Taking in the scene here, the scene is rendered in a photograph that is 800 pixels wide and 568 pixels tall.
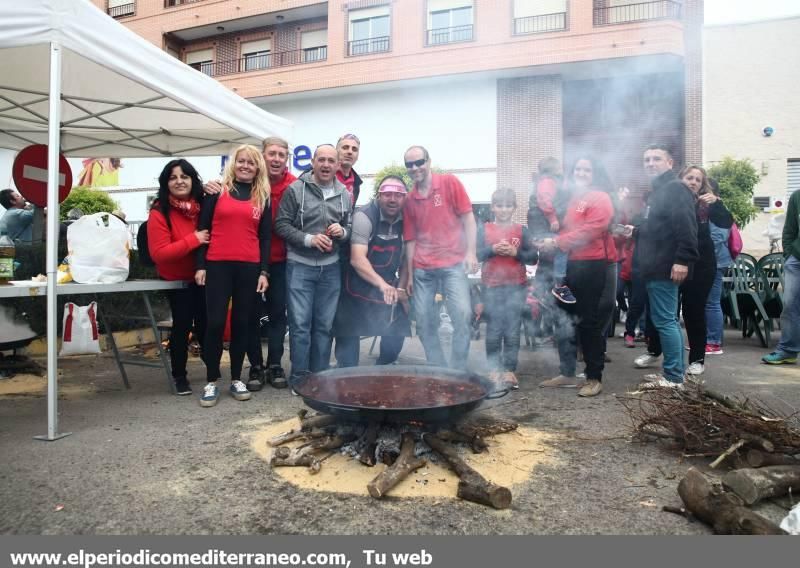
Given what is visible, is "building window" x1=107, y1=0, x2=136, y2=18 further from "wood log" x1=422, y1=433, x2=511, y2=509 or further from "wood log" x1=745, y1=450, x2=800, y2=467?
"wood log" x1=745, y1=450, x2=800, y2=467

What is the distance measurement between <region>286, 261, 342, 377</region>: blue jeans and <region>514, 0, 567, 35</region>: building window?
1160 cm

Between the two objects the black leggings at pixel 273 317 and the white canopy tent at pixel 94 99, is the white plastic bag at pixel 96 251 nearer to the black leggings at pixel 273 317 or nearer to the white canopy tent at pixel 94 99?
the white canopy tent at pixel 94 99

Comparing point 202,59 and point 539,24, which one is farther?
point 202,59

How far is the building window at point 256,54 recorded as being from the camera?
18312 mm

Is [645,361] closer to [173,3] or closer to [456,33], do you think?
[456,33]

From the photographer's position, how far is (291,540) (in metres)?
1.81

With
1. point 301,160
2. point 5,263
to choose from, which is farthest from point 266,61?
point 5,263

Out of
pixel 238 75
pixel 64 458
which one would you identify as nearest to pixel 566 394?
pixel 64 458

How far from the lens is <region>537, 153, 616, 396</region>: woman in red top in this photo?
3766mm

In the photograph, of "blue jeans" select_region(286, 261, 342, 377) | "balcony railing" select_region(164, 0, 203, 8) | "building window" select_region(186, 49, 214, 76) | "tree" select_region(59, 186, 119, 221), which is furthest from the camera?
"building window" select_region(186, 49, 214, 76)

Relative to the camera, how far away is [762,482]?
2.00 metres

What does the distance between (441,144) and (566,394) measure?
37.2 feet

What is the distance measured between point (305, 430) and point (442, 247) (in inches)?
70.6

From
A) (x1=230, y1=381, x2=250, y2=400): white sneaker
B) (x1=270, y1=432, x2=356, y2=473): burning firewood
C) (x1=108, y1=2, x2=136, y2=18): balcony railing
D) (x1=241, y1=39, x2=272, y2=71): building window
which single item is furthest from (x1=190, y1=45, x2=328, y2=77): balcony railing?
(x1=270, y1=432, x2=356, y2=473): burning firewood
